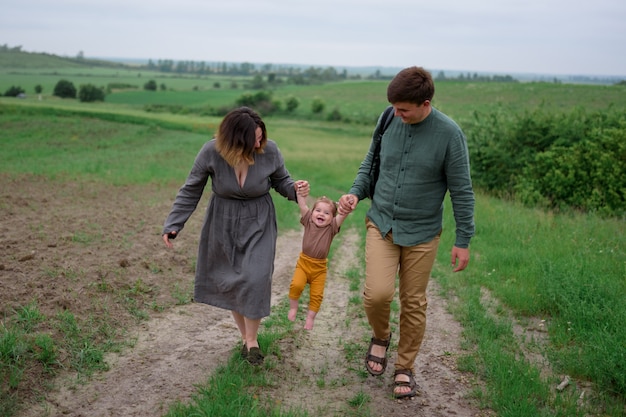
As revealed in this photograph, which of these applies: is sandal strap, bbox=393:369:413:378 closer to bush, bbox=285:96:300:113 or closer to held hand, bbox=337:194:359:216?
held hand, bbox=337:194:359:216

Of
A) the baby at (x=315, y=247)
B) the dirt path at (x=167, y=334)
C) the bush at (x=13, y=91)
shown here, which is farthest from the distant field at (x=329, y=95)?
the baby at (x=315, y=247)

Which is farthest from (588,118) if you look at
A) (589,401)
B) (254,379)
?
(254,379)

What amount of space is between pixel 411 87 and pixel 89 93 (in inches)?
2150

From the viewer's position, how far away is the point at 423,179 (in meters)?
4.88

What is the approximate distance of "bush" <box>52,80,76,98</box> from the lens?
2035 inches

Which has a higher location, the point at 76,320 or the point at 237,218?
the point at 237,218

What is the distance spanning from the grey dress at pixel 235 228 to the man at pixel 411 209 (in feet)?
2.45

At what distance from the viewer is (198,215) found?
13.0 meters

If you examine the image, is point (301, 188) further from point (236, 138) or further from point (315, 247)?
point (236, 138)

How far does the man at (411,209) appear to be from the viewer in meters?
4.80

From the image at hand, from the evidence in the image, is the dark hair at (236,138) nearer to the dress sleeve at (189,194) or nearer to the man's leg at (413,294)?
the dress sleeve at (189,194)

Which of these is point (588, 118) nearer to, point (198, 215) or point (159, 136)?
point (198, 215)

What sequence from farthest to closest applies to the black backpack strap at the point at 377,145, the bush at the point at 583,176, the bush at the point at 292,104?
the bush at the point at 292,104 < the bush at the point at 583,176 < the black backpack strap at the point at 377,145

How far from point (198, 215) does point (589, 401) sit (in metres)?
9.50
